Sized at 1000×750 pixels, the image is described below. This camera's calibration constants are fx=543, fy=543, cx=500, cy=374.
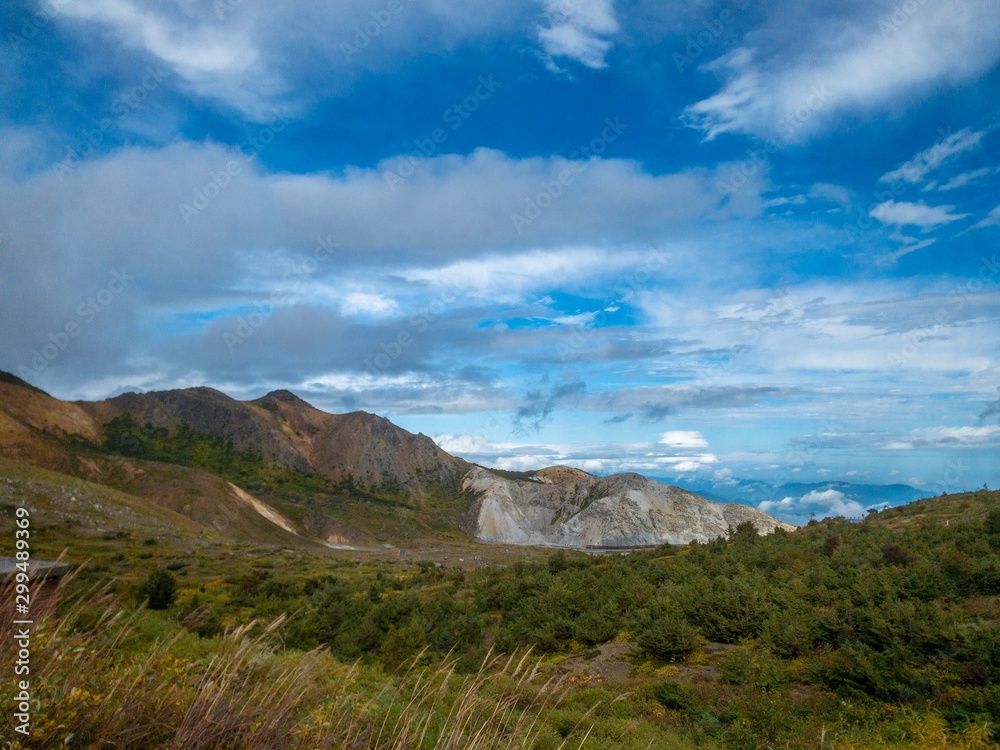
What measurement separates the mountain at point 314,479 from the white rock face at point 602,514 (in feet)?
0.98

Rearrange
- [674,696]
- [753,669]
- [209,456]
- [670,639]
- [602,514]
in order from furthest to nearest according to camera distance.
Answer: [209,456] < [602,514] < [670,639] < [753,669] < [674,696]

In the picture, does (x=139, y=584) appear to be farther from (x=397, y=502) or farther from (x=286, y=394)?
(x=286, y=394)

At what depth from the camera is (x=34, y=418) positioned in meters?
94.2

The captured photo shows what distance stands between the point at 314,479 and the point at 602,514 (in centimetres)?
→ 6894

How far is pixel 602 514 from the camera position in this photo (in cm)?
11162

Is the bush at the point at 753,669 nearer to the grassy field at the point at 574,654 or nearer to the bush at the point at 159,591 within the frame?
the grassy field at the point at 574,654

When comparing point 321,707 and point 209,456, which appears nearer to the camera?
point 321,707

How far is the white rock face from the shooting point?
10731 centimetres

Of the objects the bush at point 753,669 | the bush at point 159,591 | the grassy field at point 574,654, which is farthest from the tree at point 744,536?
the bush at point 159,591

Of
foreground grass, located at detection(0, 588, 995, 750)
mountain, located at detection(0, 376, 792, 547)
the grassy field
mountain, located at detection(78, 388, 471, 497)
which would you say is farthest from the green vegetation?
foreground grass, located at detection(0, 588, 995, 750)

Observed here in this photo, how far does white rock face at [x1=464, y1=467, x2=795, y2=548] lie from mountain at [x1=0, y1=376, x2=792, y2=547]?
0.30 metres

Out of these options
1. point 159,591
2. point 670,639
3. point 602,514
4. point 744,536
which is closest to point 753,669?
point 670,639

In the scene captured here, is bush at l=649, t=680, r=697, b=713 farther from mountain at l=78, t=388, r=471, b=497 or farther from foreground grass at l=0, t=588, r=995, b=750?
mountain at l=78, t=388, r=471, b=497

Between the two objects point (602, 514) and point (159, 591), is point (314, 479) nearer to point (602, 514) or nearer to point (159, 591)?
point (602, 514)
